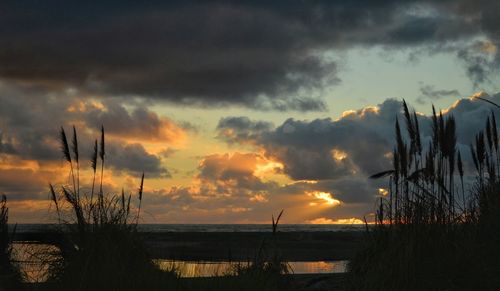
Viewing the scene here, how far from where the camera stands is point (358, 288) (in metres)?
8.62

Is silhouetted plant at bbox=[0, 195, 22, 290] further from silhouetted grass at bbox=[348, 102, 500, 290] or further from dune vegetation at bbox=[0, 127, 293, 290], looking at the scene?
silhouetted grass at bbox=[348, 102, 500, 290]

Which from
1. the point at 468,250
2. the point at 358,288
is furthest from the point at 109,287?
the point at 468,250

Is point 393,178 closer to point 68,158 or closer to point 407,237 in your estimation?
point 407,237

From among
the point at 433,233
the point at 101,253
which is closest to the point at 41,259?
the point at 101,253

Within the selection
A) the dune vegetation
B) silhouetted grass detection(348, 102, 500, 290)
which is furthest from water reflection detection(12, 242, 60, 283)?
silhouetted grass detection(348, 102, 500, 290)

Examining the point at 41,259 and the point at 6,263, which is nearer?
the point at 6,263

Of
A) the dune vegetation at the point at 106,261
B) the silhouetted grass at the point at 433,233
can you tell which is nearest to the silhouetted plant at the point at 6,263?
the dune vegetation at the point at 106,261

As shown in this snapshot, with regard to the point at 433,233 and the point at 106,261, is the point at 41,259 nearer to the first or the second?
the point at 106,261

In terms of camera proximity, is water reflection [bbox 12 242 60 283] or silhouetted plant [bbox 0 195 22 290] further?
water reflection [bbox 12 242 60 283]

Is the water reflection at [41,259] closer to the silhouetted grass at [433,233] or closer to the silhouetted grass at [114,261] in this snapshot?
the silhouetted grass at [114,261]

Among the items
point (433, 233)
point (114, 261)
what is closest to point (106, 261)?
point (114, 261)

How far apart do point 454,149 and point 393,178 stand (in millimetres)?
1020

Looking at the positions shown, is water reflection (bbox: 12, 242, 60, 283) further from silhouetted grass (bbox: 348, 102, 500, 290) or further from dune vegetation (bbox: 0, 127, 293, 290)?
silhouetted grass (bbox: 348, 102, 500, 290)

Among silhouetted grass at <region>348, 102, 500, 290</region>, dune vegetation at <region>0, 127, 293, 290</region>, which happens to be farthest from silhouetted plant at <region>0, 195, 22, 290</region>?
silhouetted grass at <region>348, 102, 500, 290</region>
